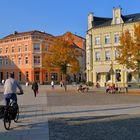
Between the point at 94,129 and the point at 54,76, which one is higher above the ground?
the point at 54,76

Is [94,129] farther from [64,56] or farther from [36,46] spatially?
[36,46]

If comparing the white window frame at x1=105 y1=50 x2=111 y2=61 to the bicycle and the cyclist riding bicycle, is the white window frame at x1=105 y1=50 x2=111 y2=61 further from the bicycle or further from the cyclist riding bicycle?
the bicycle

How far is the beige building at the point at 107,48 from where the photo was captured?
2613 inches

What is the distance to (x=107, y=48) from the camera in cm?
6844

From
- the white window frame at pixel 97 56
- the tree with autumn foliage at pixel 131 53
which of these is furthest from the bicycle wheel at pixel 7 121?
the white window frame at pixel 97 56

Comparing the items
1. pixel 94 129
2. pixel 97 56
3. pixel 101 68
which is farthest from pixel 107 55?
pixel 94 129

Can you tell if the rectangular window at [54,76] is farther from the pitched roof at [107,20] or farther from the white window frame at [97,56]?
the white window frame at [97,56]

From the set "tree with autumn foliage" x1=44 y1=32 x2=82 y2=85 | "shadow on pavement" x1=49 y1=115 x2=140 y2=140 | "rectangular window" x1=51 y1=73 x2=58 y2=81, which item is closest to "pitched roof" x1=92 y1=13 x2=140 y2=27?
"tree with autumn foliage" x1=44 y1=32 x2=82 y2=85

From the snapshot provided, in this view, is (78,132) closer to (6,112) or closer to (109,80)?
(6,112)

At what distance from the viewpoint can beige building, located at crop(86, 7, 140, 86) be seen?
66375 mm

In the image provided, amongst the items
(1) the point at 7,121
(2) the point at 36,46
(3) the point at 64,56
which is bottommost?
(1) the point at 7,121

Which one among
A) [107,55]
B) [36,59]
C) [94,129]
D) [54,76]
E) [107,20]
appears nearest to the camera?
[94,129]

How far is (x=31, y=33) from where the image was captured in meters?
90.1

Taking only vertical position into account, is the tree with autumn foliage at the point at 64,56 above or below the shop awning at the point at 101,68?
above
